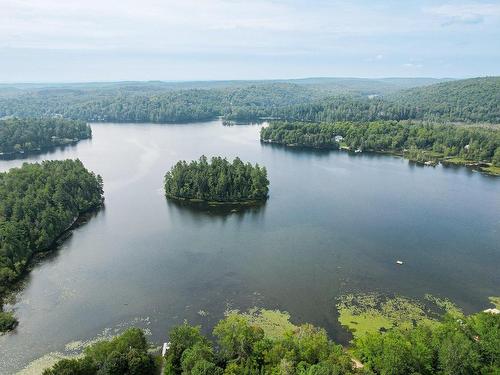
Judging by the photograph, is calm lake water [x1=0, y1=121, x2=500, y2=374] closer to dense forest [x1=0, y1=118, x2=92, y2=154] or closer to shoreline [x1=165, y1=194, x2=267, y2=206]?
shoreline [x1=165, y1=194, x2=267, y2=206]

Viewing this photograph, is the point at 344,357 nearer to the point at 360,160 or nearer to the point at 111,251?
the point at 111,251

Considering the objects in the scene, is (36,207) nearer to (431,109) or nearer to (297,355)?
(297,355)

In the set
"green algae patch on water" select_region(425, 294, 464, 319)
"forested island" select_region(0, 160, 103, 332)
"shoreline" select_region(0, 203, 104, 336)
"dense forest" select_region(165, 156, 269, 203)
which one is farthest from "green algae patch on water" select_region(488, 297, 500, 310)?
"forested island" select_region(0, 160, 103, 332)

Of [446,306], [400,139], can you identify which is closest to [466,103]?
[400,139]

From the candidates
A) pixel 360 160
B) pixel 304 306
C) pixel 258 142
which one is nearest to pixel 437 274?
pixel 304 306

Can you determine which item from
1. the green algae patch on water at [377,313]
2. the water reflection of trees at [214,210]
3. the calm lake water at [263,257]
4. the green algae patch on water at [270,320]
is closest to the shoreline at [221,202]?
the water reflection of trees at [214,210]
